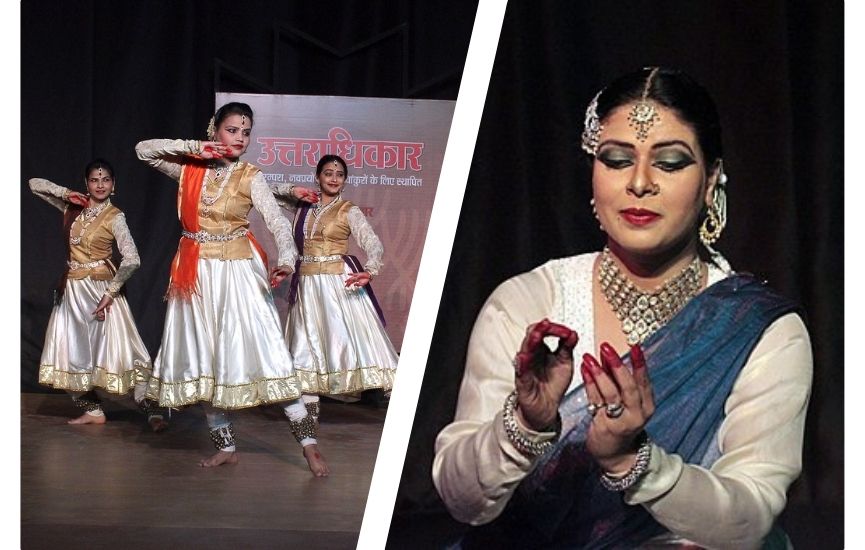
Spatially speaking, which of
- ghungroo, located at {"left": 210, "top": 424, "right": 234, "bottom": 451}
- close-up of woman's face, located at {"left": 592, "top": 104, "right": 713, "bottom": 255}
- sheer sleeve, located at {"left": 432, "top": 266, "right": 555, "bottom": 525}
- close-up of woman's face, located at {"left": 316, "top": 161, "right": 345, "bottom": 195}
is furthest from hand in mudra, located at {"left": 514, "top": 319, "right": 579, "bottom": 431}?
ghungroo, located at {"left": 210, "top": 424, "right": 234, "bottom": 451}

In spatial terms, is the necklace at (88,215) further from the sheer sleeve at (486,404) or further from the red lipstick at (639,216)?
the red lipstick at (639,216)

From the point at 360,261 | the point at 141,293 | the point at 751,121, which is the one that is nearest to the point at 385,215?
the point at 360,261

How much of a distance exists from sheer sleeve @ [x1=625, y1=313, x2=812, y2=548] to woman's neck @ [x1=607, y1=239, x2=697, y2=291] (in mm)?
256

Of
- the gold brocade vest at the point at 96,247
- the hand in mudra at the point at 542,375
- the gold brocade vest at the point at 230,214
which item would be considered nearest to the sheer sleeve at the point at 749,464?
the hand in mudra at the point at 542,375

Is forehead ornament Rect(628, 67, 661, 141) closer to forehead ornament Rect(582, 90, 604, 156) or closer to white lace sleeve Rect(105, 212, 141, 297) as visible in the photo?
forehead ornament Rect(582, 90, 604, 156)

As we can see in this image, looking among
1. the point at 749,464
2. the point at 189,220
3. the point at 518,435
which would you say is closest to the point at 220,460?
the point at 189,220

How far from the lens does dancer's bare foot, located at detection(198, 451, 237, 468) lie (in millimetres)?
2924

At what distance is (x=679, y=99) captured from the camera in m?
2.48

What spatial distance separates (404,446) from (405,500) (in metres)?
0.14

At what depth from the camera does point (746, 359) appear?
2.43 meters

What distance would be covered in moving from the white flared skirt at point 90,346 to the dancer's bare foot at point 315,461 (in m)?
0.51

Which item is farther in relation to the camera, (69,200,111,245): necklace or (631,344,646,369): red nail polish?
(69,200,111,245): necklace

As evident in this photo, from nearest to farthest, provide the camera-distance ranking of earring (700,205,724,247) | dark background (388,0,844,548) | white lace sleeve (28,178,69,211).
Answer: earring (700,205,724,247), dark background (388,0,844,548), white lace sleeve (28,178,69,211)

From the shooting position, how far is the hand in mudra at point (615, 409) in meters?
2.21
